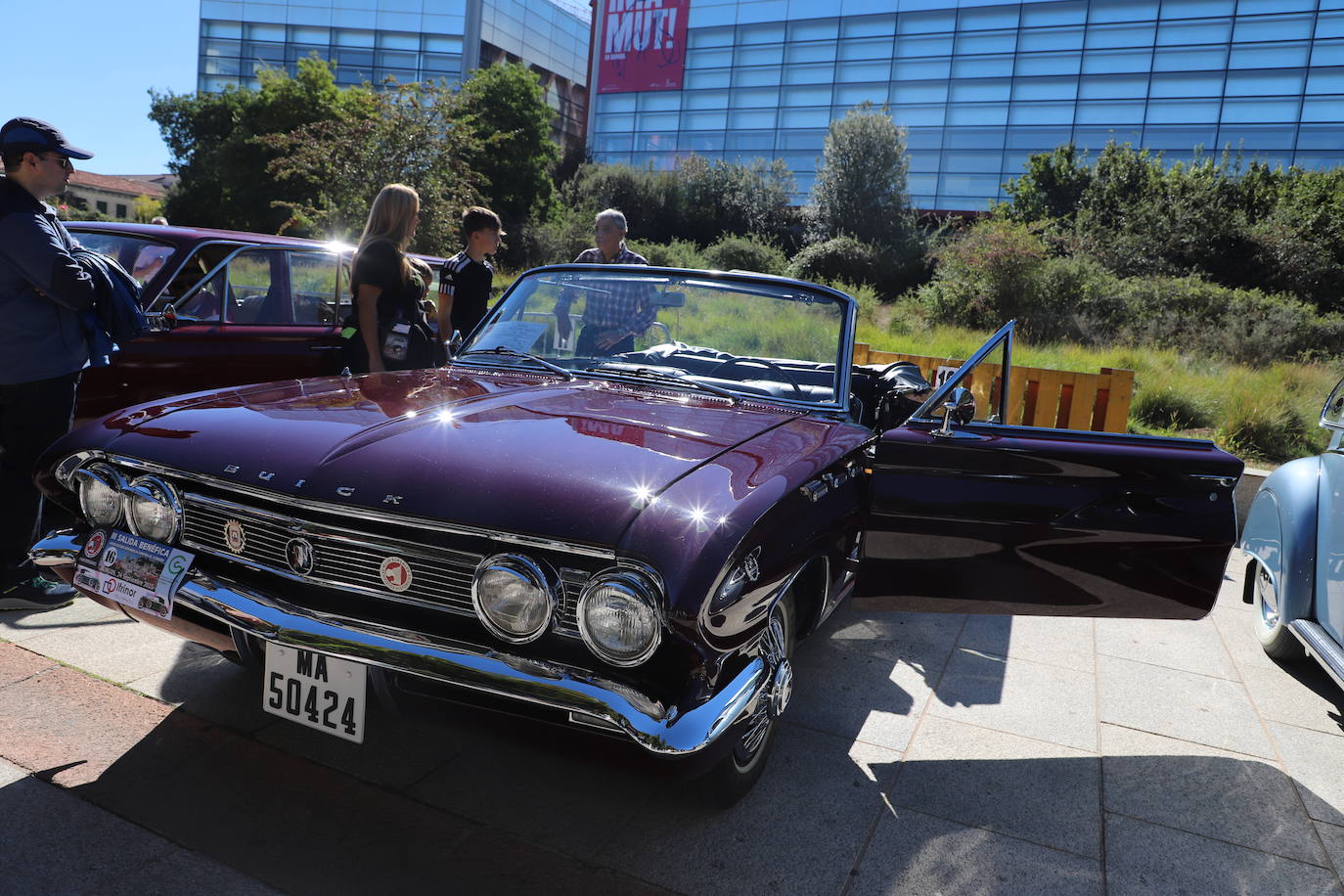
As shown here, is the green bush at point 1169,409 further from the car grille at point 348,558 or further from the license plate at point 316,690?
the license plate at point 316,690

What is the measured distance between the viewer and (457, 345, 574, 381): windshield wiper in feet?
11.3

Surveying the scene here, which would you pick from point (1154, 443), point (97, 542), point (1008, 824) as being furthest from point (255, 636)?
point (1154, 443)

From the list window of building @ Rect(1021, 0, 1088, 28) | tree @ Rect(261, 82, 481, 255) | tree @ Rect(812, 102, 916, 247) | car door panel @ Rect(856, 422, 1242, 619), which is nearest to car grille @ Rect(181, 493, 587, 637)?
car door panel @ Rect(856, 422, 1242, 619)

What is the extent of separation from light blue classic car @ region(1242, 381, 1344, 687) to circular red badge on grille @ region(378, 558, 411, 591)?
10.4ft

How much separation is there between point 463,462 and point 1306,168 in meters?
39.3

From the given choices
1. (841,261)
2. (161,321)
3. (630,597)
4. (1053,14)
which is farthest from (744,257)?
(630,597)

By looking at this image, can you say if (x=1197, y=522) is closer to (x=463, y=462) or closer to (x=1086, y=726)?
(x=1086, y=726)

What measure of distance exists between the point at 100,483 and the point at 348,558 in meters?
0.90

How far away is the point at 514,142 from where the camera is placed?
38250mm

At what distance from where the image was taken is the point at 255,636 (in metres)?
2.26

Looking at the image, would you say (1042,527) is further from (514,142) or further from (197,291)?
(514,142)

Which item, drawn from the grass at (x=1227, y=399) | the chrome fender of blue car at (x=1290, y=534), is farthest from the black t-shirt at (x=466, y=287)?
the grass at (x=1227, y=399)

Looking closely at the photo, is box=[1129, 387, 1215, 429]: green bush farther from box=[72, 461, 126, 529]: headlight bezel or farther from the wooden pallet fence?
box=[72, 461, 126, 529]: headlight bezel

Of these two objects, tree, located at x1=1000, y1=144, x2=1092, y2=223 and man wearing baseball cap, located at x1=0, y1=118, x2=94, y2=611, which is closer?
man wearing baseball cap, located at x1=0, y1=118, x2=94, y2=611
